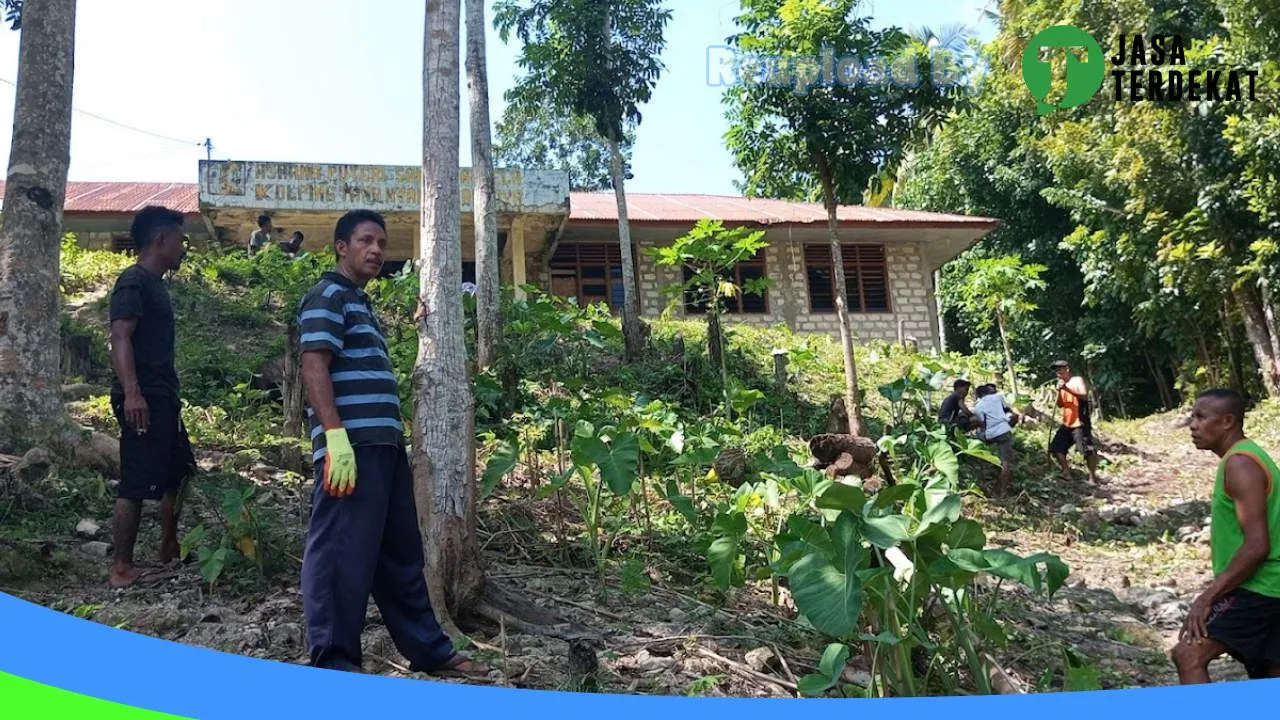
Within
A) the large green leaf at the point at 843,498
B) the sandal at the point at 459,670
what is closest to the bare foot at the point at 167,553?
the sandal at the point at 459,670

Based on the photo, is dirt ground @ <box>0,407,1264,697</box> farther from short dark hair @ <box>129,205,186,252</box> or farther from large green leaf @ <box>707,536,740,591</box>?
short dark hair @ <box>129,205,186,252</box>

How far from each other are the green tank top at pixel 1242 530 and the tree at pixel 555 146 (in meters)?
13.4

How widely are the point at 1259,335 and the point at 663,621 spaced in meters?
5.79

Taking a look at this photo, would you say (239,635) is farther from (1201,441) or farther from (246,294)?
(246,294)

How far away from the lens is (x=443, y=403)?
115 inches

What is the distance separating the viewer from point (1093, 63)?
699 cm

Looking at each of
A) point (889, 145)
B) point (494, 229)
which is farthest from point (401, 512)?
point (889, 145)

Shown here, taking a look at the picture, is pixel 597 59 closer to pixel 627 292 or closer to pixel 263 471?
pixel 627 292

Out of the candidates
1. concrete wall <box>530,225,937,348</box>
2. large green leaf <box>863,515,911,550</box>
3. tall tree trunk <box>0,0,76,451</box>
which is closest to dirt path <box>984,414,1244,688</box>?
large green leaf <box>863,515,911,550</box>

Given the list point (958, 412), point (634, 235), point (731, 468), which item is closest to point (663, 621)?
point (731, 468)

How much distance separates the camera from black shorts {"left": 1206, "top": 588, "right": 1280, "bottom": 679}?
93.4 inches

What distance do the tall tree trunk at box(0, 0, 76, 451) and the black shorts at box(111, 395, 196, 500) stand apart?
74 centimetres

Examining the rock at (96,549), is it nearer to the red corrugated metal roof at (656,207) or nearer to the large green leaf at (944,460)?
the large green leaf at (944,460)

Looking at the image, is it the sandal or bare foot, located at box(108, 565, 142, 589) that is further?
bare foot, located at box(108, 565, 142, 589)
